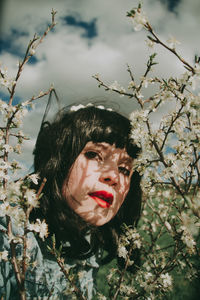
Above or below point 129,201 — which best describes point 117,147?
above

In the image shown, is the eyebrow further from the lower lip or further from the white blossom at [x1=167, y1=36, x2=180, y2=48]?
the white blossom at [x1=167, y1=36, x2=180, y2=48]

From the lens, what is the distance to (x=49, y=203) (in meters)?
2.13

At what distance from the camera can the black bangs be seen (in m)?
2.17

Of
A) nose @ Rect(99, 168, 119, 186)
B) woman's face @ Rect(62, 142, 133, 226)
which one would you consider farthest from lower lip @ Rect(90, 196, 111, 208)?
nose @ Rect(99, 168, 119, 186)

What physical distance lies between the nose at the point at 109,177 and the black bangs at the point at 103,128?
0.94 feet

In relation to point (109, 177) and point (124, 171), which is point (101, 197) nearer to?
point (109, 177)

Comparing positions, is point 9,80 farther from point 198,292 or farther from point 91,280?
point 198,292

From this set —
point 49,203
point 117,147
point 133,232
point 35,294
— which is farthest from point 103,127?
point 35,294

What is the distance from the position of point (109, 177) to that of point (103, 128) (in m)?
0.49

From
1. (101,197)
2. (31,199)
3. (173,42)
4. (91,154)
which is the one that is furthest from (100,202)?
(173,42)

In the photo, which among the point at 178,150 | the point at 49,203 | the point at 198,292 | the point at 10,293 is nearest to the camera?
the point at 10,293

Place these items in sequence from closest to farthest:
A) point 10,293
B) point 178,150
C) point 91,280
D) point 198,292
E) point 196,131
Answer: point 196,131 < point 10,293 < point 178,150 < point 91,280 < point 198,292

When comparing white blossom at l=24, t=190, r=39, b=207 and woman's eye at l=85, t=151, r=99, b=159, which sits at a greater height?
woman's eye at l=85, t=151, r=99, b=159

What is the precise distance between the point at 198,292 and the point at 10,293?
3036mm
